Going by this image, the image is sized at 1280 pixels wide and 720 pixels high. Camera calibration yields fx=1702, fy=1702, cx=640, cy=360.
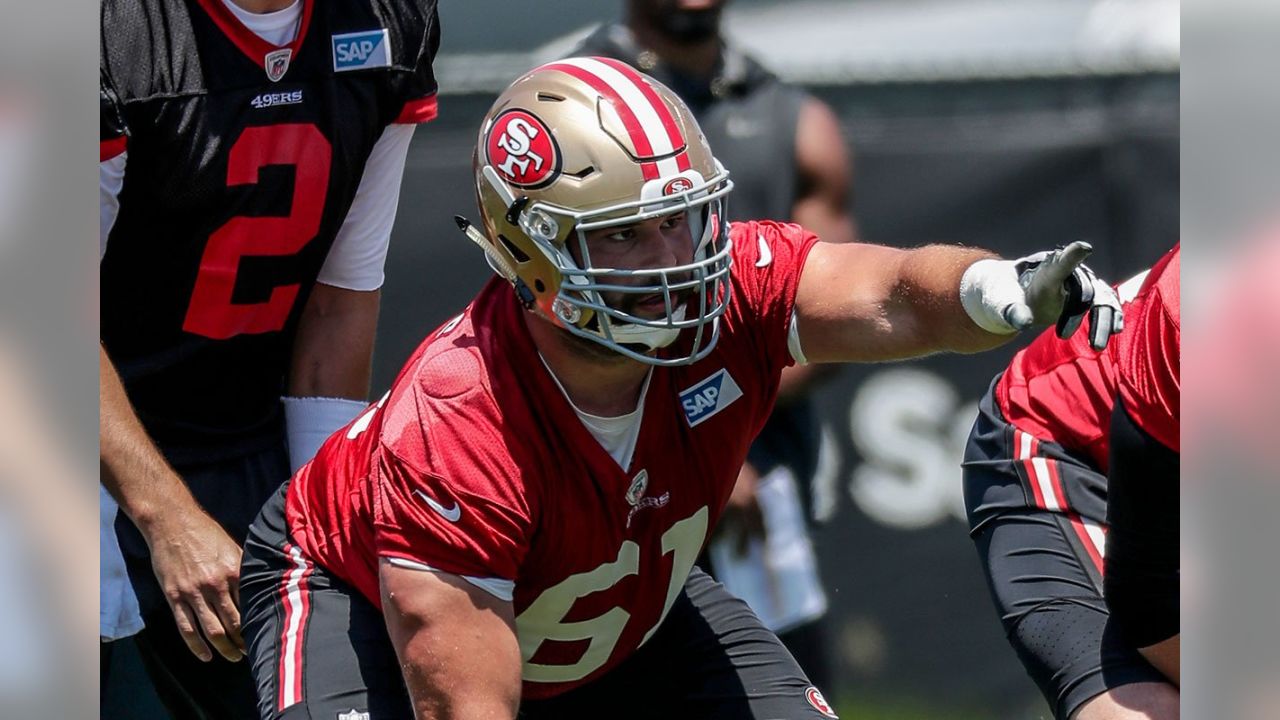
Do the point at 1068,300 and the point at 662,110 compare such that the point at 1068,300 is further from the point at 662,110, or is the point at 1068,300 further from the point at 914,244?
the point at 914,244

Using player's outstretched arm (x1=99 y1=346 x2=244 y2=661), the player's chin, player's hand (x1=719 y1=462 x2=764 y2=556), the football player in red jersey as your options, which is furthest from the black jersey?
player's hand (x1=719 y1=462 x2=764 y2=556)

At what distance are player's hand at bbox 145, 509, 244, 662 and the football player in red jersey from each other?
12cm

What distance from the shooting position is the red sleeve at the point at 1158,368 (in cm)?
236

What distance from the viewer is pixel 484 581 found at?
92.9 inches

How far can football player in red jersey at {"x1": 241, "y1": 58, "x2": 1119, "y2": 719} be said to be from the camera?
2354 mm

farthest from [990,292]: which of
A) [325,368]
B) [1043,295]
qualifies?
[325,368]

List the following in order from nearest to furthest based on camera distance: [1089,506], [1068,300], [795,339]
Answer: [1068,300] < [795,339] < [1089,506]

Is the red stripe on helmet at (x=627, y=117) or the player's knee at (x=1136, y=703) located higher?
the red stripe on helmet at (x=627, y=117)

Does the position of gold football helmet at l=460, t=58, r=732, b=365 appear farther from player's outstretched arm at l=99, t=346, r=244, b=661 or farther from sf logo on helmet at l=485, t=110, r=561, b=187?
player's outstretched arm at l=99, t=346, r=244, b=661

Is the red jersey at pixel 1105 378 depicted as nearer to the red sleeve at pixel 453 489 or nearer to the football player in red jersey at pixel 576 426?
the football player in red jersey at pixel 576 426

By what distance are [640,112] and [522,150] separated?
0.18 metres

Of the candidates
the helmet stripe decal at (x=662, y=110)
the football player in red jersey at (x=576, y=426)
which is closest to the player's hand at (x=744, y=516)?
the football player in red jersey at (x=576, y=426)

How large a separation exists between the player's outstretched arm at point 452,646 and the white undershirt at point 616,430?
29 cm
